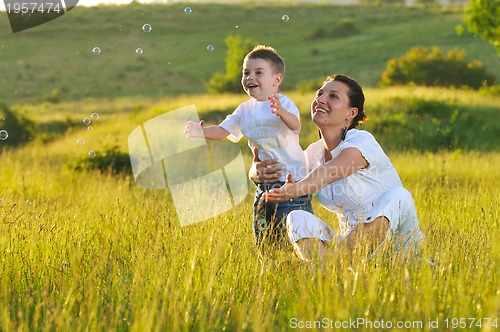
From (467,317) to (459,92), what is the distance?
24.3 metres

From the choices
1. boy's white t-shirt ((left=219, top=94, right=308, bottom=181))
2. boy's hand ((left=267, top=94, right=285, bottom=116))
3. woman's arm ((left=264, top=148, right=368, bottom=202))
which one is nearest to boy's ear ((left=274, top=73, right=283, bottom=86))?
boy's white t-shirt ((left=219, top=94, right=308, bottom=181))

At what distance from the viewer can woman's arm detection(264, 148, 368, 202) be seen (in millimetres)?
5430

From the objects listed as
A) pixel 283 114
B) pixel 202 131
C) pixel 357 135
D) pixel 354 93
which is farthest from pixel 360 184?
pixel 202 131

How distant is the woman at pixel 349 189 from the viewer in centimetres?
546

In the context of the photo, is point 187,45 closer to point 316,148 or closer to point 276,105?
point 316,148

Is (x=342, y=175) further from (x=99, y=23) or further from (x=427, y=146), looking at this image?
(x=99, y=23)

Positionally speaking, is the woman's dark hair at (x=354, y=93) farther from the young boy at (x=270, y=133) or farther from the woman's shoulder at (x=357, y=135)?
the young boy at (x=270, y=133)

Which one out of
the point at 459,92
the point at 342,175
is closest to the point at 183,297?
the point at 342,175

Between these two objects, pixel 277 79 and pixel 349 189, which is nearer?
pixel 349 189

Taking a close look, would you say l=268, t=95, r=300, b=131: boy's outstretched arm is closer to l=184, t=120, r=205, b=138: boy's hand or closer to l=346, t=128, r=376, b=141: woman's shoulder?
l=346, t=128, r=376, b=141: woman's shoulder

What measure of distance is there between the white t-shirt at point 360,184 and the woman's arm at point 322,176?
6 cm

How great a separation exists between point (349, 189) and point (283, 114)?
0.80 meters

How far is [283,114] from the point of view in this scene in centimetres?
604

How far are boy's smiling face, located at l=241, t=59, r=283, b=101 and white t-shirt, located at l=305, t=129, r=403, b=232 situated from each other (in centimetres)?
93
